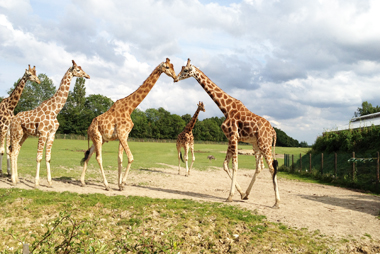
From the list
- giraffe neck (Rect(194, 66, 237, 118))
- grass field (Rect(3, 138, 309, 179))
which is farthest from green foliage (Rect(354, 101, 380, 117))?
giraffe neck (Rect(194, 66, 237, 118))

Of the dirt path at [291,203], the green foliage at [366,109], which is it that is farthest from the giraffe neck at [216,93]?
the green foliage at [366,109]

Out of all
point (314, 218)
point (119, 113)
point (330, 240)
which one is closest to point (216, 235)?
point (330, 240)

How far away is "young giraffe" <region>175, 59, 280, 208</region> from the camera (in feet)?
31.1

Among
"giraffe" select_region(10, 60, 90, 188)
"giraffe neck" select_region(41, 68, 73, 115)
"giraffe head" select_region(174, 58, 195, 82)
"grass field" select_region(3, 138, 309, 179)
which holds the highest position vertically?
"giraffe head" select_region(174, 58, 195, 82)

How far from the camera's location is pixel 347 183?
15.6 metres

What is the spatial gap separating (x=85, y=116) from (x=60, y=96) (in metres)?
69.8

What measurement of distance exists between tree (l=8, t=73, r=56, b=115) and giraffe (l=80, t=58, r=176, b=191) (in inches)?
2464

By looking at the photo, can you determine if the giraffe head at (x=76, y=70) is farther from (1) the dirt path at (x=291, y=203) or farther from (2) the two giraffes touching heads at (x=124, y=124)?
(1) the dirt path at (x=291, y=203)

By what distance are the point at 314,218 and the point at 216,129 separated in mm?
92547

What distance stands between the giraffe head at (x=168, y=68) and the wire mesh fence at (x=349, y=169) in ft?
37.4

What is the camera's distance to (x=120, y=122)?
10.5 m

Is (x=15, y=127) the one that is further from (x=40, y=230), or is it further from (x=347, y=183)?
(x=347, y=183)

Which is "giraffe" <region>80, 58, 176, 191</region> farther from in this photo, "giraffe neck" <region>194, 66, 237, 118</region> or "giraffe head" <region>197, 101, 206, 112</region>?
"giraffe head" <region>197, 101, 206, 112</region>

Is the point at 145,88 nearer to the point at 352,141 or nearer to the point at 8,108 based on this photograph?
the point at 8,108
